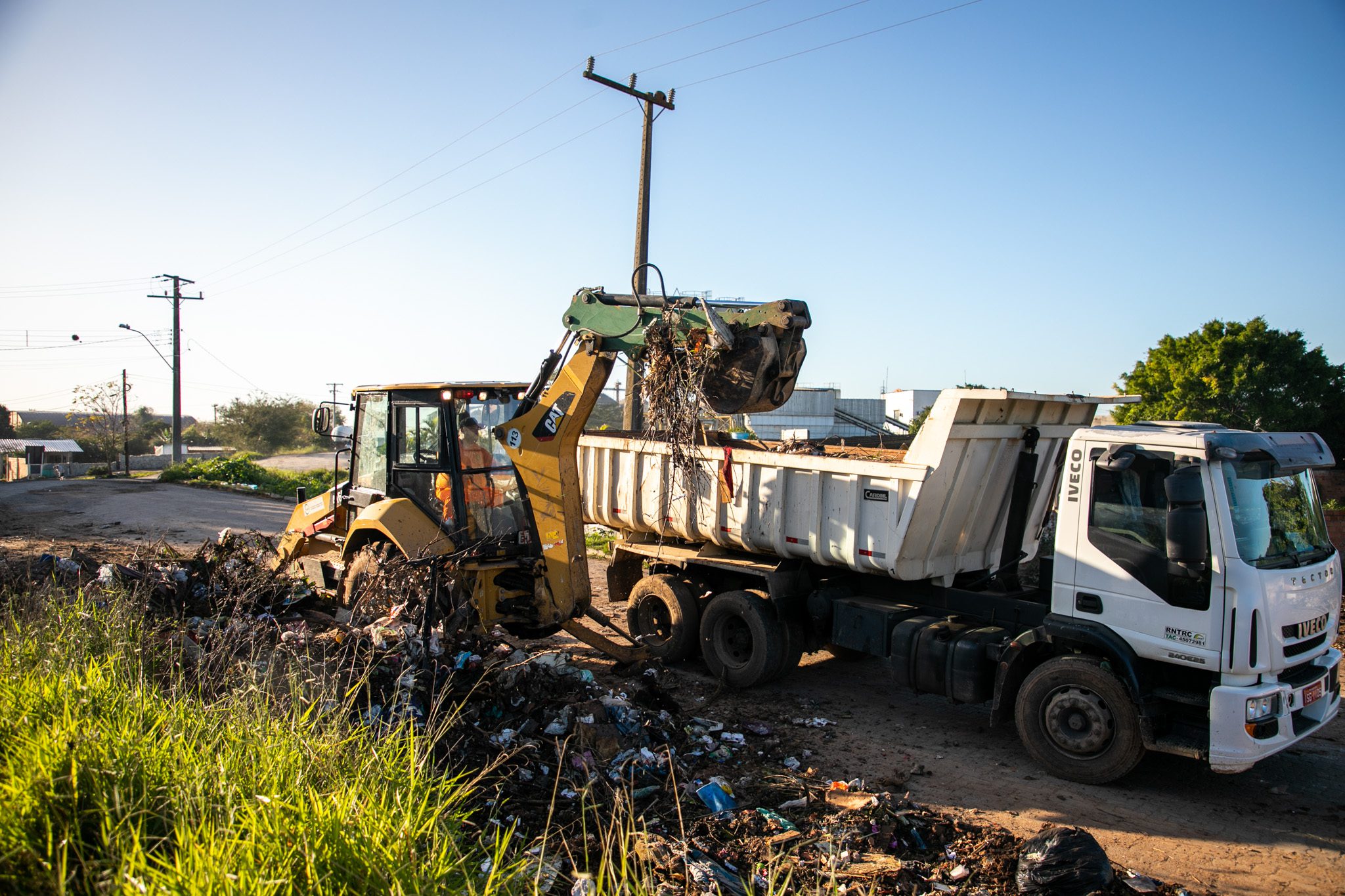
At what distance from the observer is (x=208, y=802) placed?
9.87ft

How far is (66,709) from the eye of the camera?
3516mm

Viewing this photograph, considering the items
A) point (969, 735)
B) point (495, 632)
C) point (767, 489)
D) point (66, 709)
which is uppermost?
point (767, 489)

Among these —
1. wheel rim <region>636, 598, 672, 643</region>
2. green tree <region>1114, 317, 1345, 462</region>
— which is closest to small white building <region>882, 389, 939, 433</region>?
green tree <region>1114, 317, 1345, 462</region>

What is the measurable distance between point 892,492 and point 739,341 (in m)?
1.57

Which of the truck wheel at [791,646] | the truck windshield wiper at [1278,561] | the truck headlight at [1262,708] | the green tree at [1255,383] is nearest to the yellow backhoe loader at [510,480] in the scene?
the truck wheel at [791,646]

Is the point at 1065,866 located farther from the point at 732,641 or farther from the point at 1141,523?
the point at 732,641

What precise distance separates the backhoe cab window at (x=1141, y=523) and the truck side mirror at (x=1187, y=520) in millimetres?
106

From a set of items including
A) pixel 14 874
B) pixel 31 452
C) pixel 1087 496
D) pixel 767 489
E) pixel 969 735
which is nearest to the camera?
pixel 14 874

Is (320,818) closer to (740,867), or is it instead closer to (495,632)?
(740,867)

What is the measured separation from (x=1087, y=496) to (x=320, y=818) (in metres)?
4.65

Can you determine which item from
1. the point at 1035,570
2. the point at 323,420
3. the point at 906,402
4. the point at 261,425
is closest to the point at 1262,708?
the point at 1035,570

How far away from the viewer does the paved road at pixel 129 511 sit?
47.4 ft

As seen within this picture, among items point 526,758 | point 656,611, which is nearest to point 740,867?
point 526,758

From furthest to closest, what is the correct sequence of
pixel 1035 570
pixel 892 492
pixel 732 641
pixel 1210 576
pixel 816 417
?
pixel 816 417 < pixel 732 641 < pixel 1035 570 < pixel 892 492 < pixel 1210 576
